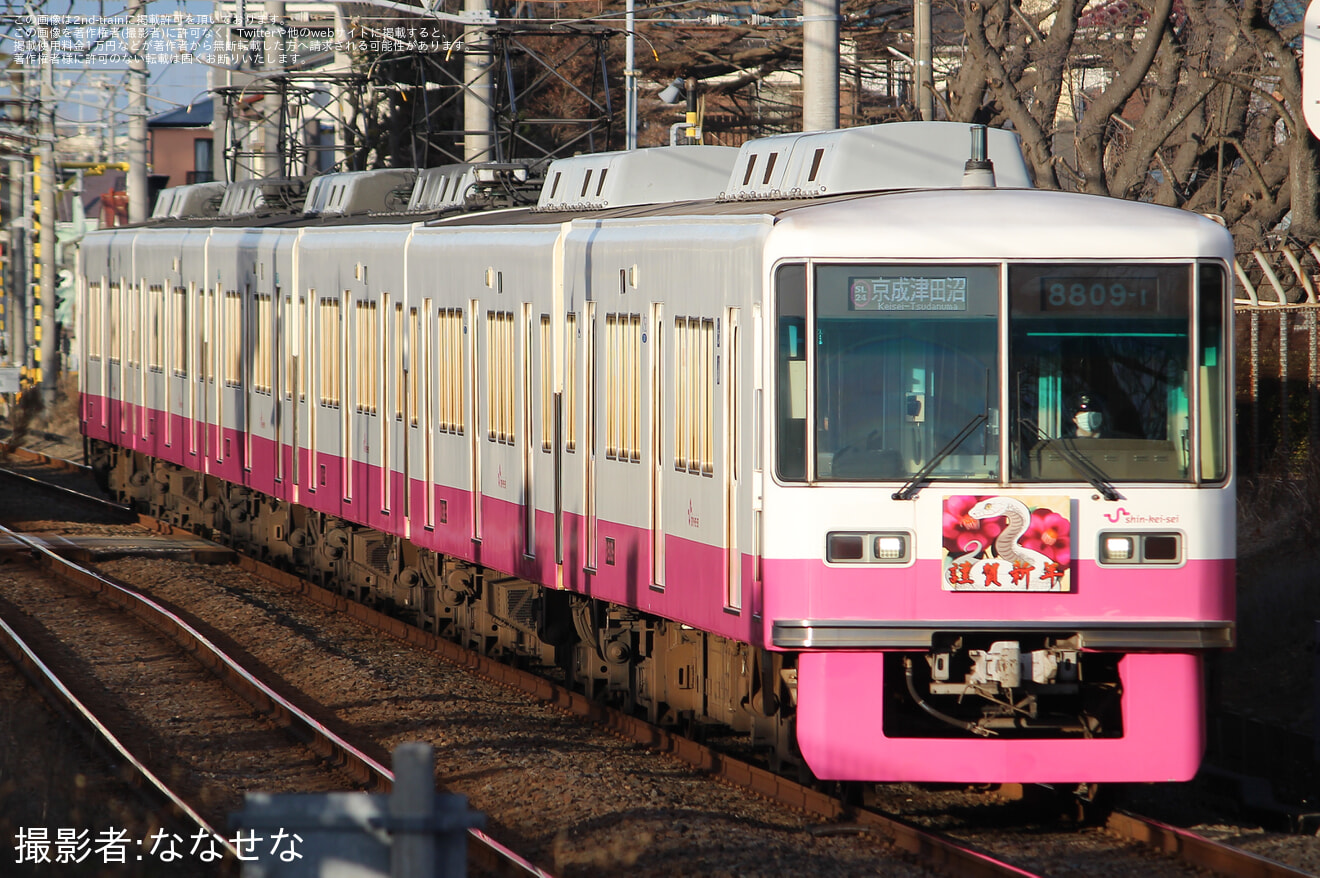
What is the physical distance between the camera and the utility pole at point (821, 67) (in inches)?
527

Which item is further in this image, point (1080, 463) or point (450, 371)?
point (450, 371)

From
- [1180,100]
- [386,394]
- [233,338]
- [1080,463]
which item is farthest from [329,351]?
[1080,463]

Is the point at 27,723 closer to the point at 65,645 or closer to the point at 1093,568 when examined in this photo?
the point at 65,645

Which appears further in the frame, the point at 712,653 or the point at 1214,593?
the point at 712,653

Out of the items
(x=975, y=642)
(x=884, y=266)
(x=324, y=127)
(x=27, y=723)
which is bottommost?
(x=27, y=723)

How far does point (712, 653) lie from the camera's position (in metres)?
9.76

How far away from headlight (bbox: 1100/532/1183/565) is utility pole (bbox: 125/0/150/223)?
2034cm

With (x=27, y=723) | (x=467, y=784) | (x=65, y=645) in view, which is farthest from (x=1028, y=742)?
(x=65, y=645)

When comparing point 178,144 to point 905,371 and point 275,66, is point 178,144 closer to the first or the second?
point 275,66

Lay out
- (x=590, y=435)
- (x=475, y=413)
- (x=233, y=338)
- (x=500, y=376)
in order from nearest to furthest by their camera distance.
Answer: (x=590, y=435) < (x=500, y=376) < (x=475, y=413) < (x=233, y=338)

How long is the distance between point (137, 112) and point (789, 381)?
76.6 ft

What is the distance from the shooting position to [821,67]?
44.4 ft

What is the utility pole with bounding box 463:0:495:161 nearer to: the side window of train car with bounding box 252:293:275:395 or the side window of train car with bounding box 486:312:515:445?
the side window of train car with bounding box 252:293:275:395

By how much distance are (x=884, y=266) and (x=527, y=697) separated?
485 centimetres
